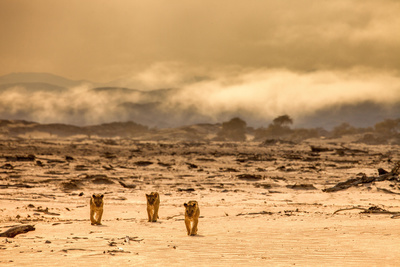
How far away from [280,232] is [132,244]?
313 cm

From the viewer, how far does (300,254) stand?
272 inches

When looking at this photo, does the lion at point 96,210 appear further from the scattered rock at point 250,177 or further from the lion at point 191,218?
the scattered rock at point 250,177

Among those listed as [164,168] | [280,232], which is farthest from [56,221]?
[164,168]

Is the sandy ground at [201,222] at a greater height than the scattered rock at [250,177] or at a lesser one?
lesser

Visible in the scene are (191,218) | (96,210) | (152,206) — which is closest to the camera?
(191,218)

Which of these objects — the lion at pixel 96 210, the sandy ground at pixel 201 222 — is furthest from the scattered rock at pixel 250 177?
the lion at pixel 96 210

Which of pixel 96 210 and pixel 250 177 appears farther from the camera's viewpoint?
pixel 250 177

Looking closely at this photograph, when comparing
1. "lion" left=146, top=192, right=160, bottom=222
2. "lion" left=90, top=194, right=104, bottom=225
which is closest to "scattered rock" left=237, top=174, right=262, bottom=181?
"lion" left=146, top=192, right=160, bottom=222

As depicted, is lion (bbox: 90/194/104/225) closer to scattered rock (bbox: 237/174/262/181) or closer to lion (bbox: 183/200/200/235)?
lion (bbox: 183/200/200/235)

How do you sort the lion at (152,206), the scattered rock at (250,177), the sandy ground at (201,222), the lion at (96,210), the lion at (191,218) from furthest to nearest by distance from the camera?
the scattered rock at (250,177) < the lion at (152,206) < the lion at (96,210) < the lion at (191,218) < the sandy ground at (201,222)

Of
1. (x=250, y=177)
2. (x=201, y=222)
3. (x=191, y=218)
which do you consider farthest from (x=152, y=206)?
(x=250, y=177)

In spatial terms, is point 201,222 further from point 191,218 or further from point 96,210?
point 96,210

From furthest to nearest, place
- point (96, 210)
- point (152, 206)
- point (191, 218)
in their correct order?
1. point (152, 206)
2. point (96, 210)
3. point (191, 218)

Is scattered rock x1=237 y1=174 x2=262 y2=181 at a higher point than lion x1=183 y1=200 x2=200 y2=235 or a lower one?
higher
